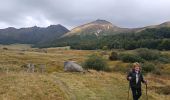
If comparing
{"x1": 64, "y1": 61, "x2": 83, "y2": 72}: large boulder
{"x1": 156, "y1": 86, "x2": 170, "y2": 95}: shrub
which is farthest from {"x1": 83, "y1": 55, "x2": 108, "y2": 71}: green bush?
{"x1": 156, "y1": 86, "x2": 170, "y2": 95}: shrub

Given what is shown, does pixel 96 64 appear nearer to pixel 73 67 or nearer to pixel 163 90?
pixel 73 67

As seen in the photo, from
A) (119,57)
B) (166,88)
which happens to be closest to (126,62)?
(119,57)

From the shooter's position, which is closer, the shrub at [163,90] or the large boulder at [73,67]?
the shrub at [163,90]

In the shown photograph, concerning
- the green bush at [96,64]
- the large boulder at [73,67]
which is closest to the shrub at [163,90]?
the large boulder at [73,67]

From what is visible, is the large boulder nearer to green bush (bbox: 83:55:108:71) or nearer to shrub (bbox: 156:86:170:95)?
shrub (bbox: 156:86:170:95)

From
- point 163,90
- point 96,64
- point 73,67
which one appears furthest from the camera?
point 96,64

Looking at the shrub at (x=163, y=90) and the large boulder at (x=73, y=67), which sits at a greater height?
the large boulder at (x=73, y=67)

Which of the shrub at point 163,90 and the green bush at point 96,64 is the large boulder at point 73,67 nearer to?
the shrub at point 163,90

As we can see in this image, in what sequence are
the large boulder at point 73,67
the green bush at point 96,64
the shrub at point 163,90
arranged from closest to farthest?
the shrub at point 163,90
the large boulder at point 73,67
the green bush at point 96,64

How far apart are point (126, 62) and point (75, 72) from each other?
50992 millimetres

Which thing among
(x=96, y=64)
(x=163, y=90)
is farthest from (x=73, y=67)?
(x=96, y=64)

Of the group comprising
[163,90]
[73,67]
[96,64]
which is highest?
[73,67]

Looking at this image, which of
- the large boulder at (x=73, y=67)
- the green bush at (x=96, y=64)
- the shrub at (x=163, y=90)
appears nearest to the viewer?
the shrub at (x=163, y=90)

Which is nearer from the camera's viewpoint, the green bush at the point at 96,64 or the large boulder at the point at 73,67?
the large boulder at the point at 73,67
